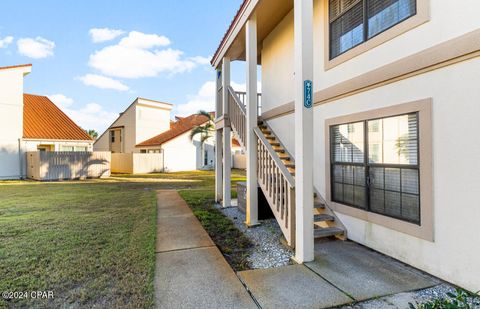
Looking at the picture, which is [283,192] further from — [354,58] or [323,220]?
[354,58]

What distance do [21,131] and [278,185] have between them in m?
19.2

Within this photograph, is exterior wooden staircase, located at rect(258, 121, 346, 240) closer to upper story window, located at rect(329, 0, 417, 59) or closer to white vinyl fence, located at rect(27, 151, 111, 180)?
upper story window, located at rect(329, 0, 417, 59)

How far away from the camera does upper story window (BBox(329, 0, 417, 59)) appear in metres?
3.79

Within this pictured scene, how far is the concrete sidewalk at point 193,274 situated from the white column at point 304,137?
1147 mm

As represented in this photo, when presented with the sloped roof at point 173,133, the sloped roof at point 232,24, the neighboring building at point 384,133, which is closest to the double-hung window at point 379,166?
the neighboring building at point 384,133

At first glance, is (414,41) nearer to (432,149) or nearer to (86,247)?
(432,149)

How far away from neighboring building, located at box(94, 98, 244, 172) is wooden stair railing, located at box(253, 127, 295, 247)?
1893cm

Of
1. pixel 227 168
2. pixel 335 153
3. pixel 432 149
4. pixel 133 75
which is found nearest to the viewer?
pixel 432 149

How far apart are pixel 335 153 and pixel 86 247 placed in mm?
4831

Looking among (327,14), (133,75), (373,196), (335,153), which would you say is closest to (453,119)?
(373,196)

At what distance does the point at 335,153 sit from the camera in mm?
5008

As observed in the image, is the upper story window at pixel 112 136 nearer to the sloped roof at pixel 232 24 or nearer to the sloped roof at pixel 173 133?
the sloped roof at pixel 173 133

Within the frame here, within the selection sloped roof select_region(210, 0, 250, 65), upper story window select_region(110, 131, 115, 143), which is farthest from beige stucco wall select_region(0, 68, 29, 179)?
sloped roof select_region(210, 0, 250, 65)

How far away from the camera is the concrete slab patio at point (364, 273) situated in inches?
114
